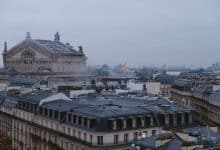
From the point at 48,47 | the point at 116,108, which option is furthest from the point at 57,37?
the point at 116,108

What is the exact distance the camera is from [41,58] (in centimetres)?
14725

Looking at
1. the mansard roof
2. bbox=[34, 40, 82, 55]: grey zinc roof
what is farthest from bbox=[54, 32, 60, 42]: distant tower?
bbox=[34, 40, 82, 55]: grey zinc roof

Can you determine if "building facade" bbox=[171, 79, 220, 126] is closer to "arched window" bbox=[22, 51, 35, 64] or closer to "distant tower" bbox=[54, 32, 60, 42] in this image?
"arched window" bbox=[22, 51, 35, 64]

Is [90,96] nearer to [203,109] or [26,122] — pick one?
[26,122]

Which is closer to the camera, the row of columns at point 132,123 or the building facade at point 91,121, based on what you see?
the building facade at point 91,121

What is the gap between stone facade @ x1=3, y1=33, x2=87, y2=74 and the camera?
482 feet

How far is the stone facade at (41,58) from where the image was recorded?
147000 mm

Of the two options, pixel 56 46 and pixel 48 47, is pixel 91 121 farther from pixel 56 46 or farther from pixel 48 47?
pixel 56 46

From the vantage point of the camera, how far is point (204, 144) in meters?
40.6

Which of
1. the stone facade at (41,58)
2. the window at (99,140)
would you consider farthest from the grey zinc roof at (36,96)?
the stone facade at (41,58)

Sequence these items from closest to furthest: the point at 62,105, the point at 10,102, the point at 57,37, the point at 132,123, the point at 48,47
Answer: the point at 132,123 → the point at 62,105 → the point at 10,102 → the point at 48,47 → the point at 57,37

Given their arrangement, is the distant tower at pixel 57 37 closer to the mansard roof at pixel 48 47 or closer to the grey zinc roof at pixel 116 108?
the mansard roof at pixel 48 47

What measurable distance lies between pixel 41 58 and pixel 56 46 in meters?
10.3

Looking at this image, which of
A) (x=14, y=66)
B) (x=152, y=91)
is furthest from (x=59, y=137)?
(x=14, y=66)
